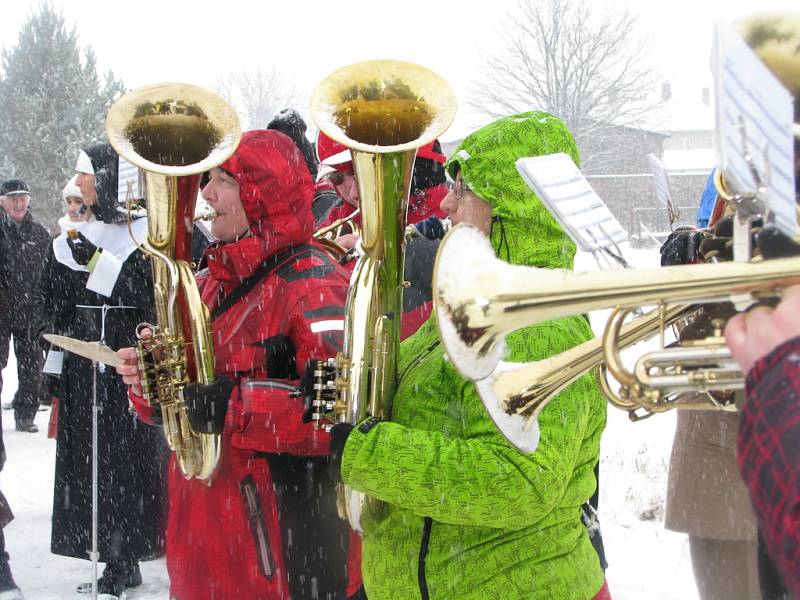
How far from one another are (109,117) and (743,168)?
2.18 meters

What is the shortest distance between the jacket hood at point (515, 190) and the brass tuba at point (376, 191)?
0.66 feet

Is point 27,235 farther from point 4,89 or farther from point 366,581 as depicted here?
point 4,89

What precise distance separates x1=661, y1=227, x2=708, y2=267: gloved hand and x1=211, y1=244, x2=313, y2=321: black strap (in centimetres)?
117

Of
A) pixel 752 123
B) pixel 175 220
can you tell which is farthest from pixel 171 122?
pixel 752 123

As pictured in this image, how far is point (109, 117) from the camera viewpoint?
9.08 ft

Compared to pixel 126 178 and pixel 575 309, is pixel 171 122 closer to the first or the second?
pixel 126 178

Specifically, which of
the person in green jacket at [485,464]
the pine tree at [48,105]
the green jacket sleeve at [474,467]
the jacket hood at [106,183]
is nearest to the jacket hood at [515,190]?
the person in green jacket at [485,464]

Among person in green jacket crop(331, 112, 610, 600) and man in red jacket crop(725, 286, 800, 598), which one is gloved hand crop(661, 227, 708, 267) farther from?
man in red jacket crop(725, 286, 800, 598)

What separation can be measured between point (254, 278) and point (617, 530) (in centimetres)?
308

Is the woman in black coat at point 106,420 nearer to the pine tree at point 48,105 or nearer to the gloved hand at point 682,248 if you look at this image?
the gloved hand at point 682,248

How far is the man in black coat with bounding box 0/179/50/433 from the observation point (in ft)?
21.6

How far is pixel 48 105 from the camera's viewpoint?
25.0 metres

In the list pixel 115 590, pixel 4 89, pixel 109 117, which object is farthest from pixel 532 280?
pixel 4 89

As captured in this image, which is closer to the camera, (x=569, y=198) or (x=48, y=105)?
(x=569, y=198)
